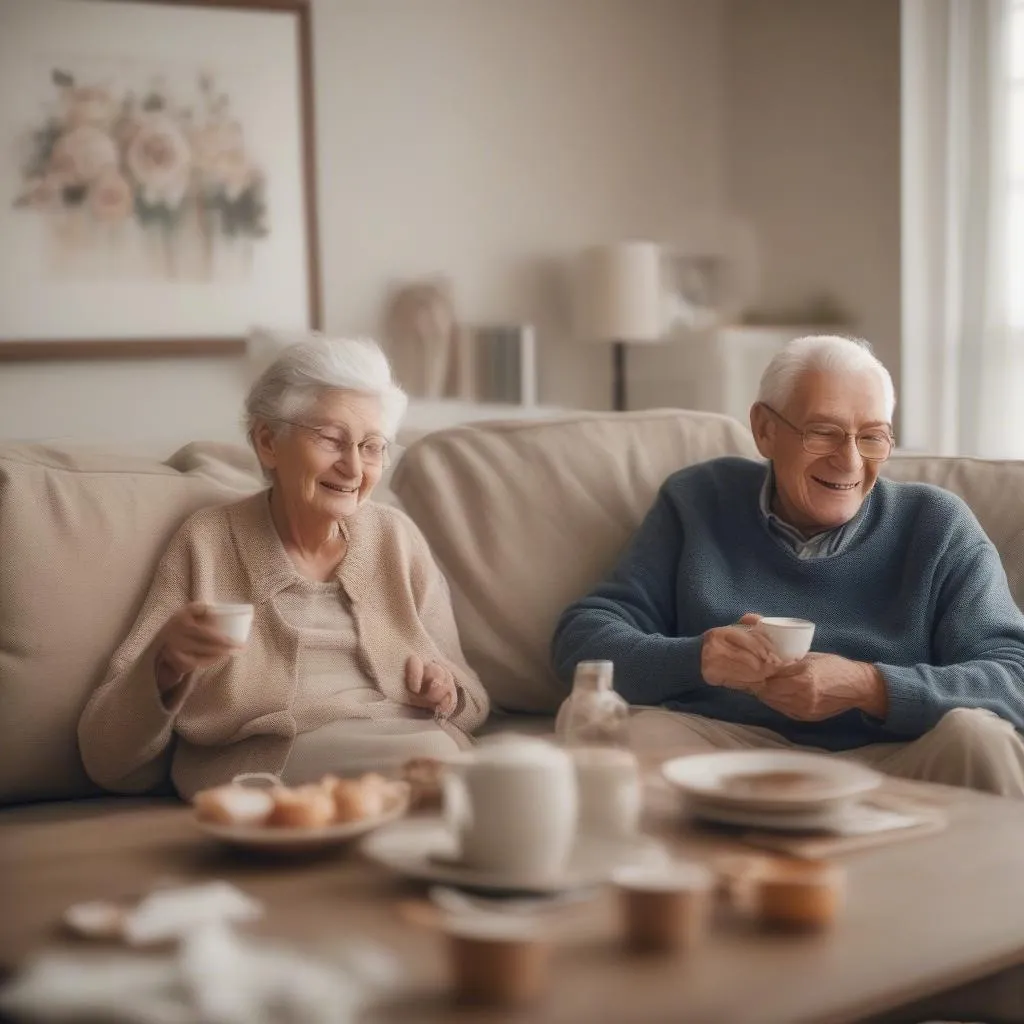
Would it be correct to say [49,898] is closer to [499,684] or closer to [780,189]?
[499,684]

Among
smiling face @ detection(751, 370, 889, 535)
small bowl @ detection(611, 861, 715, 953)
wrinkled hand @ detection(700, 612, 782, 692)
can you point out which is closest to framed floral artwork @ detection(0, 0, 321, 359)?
smiling face @ detection(751, 370, 889, 535)

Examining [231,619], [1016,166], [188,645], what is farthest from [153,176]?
[231,619]

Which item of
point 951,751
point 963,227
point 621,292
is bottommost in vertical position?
point 951,751

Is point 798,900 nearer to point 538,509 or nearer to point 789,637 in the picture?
point 789,637

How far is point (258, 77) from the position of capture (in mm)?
4980

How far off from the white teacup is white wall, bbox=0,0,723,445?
3.64m

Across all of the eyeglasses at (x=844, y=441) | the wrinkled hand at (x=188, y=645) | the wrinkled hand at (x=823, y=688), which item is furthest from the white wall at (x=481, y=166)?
the wrinkled hand at (x=823, y=688)

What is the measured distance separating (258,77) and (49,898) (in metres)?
4.10

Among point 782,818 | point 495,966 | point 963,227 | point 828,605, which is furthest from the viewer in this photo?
point 963,227

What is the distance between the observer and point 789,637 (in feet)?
5.96

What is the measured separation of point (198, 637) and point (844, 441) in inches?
43.9

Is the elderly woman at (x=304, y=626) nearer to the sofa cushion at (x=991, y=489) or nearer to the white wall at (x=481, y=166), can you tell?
the sofa cushion at (x=991, y=489)

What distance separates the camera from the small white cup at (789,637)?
1812mm

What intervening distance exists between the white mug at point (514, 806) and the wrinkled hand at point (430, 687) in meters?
0.83
